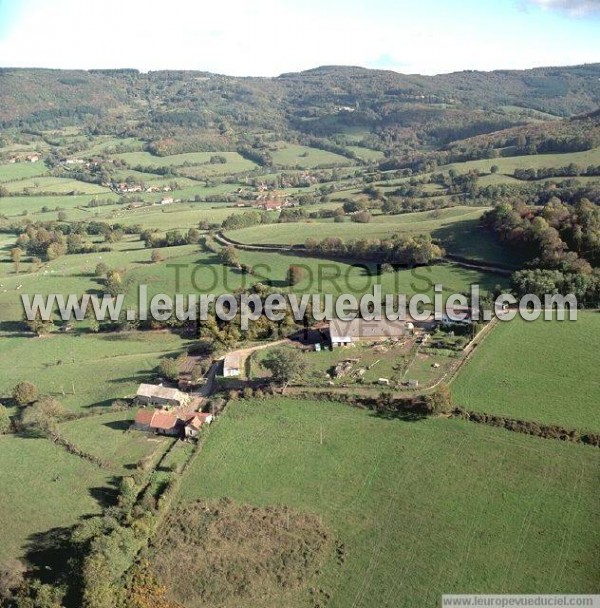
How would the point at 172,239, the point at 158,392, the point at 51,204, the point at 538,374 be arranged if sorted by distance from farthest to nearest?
the point at 51,204, the point at 172,239, the point at 158,392, the point at 538,374

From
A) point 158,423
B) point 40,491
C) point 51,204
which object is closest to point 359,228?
point 158,423

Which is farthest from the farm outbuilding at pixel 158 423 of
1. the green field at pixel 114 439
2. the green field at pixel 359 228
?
the green field at pixel 359 228

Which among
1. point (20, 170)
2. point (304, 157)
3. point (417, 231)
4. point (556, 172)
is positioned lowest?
point (417, 231)

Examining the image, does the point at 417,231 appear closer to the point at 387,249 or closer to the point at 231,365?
the point at 387,249

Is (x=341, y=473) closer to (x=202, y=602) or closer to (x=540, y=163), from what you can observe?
(x=202, y=602)

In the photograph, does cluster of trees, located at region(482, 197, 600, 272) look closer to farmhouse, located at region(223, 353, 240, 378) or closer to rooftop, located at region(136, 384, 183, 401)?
farmhouse, located at region(223, 353, 240, 378)

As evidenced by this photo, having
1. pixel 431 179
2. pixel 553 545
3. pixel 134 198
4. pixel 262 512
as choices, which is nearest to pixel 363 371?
pixel 262 512

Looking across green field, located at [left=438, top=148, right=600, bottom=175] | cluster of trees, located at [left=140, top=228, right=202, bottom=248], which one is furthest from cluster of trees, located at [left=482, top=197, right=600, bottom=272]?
green field, located at [left=438, top=148, right=600, bottom=175]
